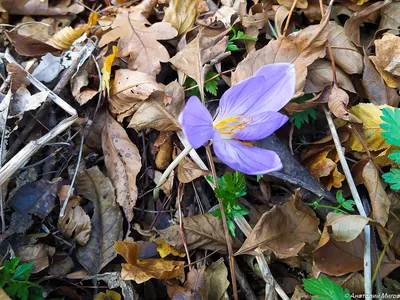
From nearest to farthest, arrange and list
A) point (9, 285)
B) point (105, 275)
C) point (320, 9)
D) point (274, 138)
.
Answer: point (9, 285) → point (105, 275) → point (274, 138) → point (320, 9)

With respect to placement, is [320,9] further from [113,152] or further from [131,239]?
[131,239]

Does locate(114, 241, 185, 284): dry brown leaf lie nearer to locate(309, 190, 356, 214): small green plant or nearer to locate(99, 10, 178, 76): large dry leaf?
locate(309, 190, 356, 214): small green plant

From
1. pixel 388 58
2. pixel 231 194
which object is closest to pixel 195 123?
pixel 231 194

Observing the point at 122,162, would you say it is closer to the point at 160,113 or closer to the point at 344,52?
the point at 160,113

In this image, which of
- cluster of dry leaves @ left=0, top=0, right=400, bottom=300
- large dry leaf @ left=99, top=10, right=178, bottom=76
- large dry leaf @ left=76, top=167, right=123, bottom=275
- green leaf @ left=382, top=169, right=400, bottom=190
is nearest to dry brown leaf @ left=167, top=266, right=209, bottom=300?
cluster of dry leaves @ left=0, top=0, right=400, bottom=300

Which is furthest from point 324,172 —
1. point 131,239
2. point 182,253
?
point 131,239
